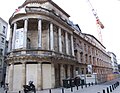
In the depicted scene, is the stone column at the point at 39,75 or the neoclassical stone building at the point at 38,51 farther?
the neoclassical stone building at the point at 38,51

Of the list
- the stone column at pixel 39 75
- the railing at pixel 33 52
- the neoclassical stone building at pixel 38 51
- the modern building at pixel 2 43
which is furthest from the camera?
the modern building at pixel 2 43

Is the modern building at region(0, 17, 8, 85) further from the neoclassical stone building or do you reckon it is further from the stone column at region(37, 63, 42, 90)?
the stone column at region(37, 63, 42, 90)

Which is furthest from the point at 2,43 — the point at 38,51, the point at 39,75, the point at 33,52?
the point at 39,75

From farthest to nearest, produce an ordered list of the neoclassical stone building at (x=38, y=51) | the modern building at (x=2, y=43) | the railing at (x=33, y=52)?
1. the modern building at (x=2, y=43)
2. the railing at (x=33, y=52)
3. the neoclassical stone building at (x=38, y=51)

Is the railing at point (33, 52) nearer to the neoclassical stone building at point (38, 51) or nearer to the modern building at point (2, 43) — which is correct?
the neoclassical stone building at point (38, 51)

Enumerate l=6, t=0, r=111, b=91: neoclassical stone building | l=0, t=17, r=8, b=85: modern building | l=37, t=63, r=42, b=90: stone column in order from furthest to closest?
1. l=0, t=17, r=8, b=85: modern building
2. l=6, t=0, r=111, b=91: neoclassical stone building
3. l=37, t=63, r=42, b=90: stone column

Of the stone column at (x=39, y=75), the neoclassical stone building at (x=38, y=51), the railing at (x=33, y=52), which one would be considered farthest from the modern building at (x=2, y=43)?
the stone column at (x=39, y=75)

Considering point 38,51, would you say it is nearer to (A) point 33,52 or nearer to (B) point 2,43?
(A) point 33,52

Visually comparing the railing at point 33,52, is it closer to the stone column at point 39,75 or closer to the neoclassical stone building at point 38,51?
the neoclassical stone building at point 38,51

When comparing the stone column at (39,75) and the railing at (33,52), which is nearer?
the stone column at (39,75)

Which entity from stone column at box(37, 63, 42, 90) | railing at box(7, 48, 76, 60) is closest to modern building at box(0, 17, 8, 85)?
railing at box(7, 48, 76, 60)

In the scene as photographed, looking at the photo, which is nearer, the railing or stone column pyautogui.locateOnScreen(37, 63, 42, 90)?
stone column pyautogui.locateOnScreen(37, 63, 42, 90)

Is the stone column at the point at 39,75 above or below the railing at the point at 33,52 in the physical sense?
below

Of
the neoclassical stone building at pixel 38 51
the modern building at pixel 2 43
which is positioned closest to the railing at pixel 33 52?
the neoclassical stone building at pixel 38 51
